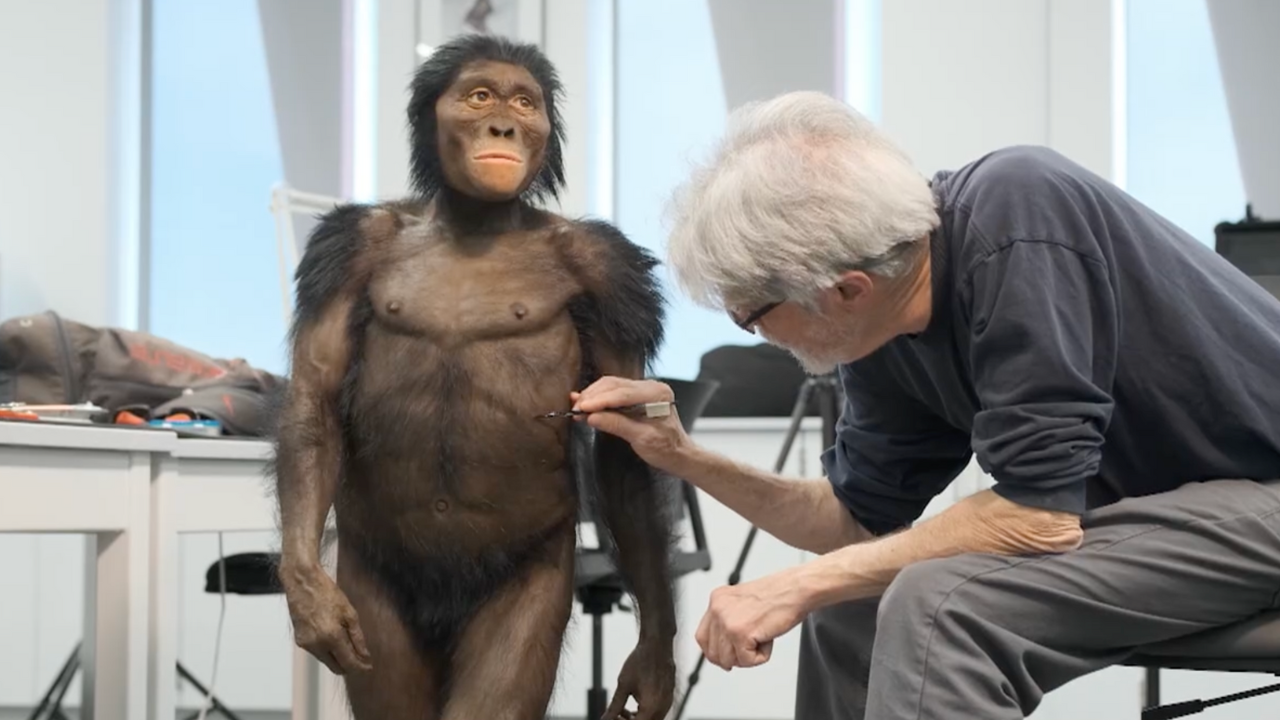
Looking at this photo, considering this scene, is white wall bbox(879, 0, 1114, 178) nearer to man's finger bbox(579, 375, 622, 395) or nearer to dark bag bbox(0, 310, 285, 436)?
dark bag bbox(0, 310, 285, 436)

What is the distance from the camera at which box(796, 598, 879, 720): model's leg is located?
1720mm

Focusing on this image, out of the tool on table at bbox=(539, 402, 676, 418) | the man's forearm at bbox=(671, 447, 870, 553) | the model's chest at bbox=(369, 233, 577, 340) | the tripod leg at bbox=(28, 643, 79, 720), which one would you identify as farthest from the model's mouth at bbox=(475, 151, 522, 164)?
the tripod leg at bbox=(28, 643, 79, 720)

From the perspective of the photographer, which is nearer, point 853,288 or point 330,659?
point 853,288

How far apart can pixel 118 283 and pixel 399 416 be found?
3613 millimetres

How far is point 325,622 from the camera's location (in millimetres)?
1632

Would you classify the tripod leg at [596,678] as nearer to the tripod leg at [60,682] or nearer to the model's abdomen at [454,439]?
the tripod leg at [60,682]

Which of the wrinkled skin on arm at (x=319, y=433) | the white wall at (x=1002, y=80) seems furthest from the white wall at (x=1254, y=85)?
the wrinkled skin on arm at (x=319, y=433)

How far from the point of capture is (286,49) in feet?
16.9

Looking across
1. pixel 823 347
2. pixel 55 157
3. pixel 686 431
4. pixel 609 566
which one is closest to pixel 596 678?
pixel 609 566

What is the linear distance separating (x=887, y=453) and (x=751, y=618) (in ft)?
1.48

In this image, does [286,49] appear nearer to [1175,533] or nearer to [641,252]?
[641,252]

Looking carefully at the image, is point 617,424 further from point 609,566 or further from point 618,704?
point 609,566

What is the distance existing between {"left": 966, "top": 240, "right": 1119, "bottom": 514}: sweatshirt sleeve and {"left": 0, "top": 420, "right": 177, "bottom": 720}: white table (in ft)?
4.67

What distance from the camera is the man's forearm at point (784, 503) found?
1869mm
